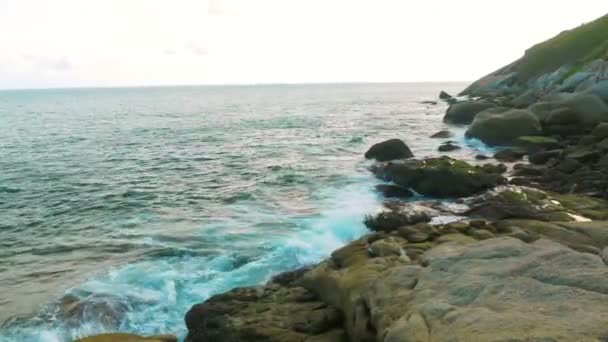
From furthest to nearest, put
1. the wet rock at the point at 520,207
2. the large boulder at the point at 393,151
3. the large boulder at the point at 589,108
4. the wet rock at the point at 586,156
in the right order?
1. the large boulder at the point at 589,108
2. the large boulder at the point at 393,151
3. the wet rock at the point at 586,156
4. the wet rock at the point at 520,207

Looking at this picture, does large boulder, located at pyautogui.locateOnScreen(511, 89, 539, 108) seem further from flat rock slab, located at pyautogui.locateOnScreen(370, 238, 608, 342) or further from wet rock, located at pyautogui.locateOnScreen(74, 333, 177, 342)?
wet rock, located at pyautogui.locateOnScreen(74, 333, 177, 342)

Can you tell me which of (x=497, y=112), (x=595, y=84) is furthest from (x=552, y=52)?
(x=497, y=112)

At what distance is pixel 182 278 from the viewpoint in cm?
1695

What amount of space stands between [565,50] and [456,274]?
84.9 meters

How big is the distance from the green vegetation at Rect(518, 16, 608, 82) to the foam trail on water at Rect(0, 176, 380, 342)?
67700mm

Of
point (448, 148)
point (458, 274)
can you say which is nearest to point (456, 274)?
point (458, 274)

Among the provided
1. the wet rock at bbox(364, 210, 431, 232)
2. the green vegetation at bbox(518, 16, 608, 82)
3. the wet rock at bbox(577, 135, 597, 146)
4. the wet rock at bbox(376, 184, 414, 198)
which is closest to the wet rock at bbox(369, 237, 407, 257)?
the wet rock at bbox(364, 210, 431, 232)

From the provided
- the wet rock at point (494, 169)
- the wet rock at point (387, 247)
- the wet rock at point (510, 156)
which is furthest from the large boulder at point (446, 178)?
the wet rock at point (387, 247)

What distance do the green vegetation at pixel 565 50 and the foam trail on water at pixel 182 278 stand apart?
222 feet

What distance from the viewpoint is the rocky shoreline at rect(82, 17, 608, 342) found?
857 centimetres

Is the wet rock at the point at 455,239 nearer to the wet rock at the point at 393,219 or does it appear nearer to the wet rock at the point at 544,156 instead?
the wet rock at the point at 393,219

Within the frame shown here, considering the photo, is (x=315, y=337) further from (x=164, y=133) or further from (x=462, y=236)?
(x=164, y=133)

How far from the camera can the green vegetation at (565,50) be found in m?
78.1

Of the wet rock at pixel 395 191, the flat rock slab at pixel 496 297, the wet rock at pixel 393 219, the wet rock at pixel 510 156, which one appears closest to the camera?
the flat rock slab at pixel 496 297
